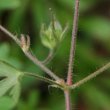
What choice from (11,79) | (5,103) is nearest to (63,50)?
(5,103)

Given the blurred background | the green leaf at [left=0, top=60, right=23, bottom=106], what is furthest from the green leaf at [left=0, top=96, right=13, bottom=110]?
the blurred background

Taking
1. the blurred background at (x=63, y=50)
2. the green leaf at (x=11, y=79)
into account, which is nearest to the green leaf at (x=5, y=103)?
the green leaf at (x=11, y=79)

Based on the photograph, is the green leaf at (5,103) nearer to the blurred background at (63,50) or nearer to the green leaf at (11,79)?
the green leaf at (11,79)

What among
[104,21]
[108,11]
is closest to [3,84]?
[104,21]

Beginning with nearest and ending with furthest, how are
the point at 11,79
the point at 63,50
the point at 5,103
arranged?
the point at 11,79
the point at 5,103
the point at 63,50

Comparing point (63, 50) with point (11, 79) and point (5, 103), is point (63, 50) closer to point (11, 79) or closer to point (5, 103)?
point (5, 103)

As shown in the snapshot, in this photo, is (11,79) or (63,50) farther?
(63,50)

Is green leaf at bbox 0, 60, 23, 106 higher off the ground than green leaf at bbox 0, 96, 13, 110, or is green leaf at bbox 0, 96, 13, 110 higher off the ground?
green leaf at bbox 0, 60, 23, 106

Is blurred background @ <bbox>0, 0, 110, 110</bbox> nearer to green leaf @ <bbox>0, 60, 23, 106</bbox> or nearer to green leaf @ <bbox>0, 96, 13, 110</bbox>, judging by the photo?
green leaf @ <bbox>0, 96, 13, 110</bbox>
